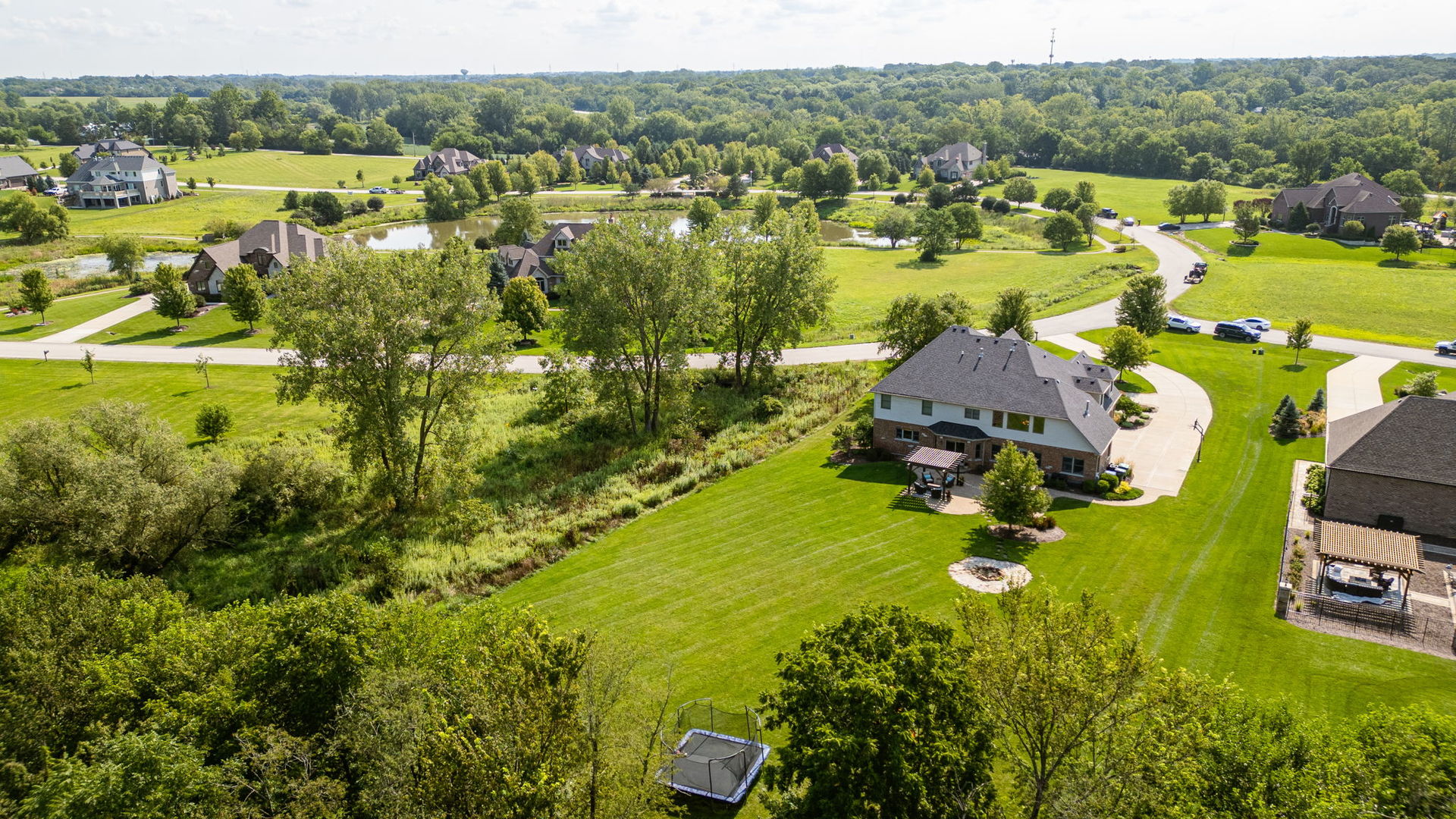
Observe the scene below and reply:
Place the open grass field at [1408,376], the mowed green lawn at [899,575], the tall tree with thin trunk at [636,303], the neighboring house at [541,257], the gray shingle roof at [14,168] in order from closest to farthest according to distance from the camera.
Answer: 1. the mowed green lawn at [899,575]
2. the tall tree with thin trunk at [636,303]
3. the open grass field at [1408,376]
4. the neighboring house at [541,257]
5. the gray shingle roof at [14,168]

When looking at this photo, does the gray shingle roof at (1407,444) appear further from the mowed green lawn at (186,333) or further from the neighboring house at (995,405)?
the mowed green lawn at (186,333)

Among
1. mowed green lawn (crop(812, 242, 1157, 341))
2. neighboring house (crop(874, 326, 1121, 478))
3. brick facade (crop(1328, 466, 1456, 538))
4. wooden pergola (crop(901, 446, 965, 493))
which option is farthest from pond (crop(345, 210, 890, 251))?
brick facade (crop(1328, 466, 1456, 538))

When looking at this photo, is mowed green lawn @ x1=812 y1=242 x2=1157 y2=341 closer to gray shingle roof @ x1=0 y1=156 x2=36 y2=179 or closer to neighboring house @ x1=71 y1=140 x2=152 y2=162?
neighboring house @ x1=71 y1=140 x2=152 y2=162

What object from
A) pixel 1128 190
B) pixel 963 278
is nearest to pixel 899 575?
pixel 963 278

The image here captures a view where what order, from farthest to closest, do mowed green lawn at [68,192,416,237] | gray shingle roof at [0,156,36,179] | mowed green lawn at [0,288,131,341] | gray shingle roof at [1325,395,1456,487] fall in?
gray shingle roof at [0,156,36,179] → mowed green lawn at [68,192,416,237] → mowed green lawn at [0,288,131,341] → gray shingle roof at [1325,395,1456,487]

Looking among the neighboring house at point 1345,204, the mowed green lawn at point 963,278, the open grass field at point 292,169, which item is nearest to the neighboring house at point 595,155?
the open grass field at point 292,169
